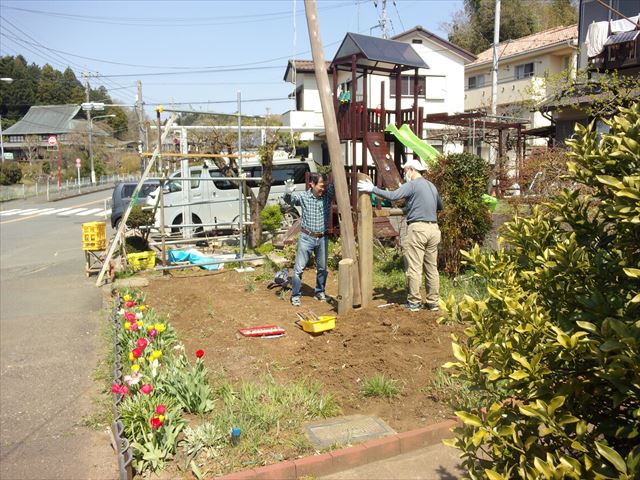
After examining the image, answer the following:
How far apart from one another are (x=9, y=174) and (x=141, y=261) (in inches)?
1428

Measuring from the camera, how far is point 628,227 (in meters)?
1.83

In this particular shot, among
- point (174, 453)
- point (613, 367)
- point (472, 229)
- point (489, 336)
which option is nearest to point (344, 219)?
point (472, 229)

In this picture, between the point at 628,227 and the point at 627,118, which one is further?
the point at 627,118

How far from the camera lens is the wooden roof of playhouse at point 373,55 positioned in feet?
34.5

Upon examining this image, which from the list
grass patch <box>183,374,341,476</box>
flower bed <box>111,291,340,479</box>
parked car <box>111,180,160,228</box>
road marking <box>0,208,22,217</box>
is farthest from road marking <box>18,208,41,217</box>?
grass patch <box>183,374,341,476</box>

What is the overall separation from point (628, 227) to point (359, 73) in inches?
416

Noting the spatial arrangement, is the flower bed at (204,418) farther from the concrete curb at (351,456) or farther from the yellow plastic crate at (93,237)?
the yellow plastic crate at (93,237)

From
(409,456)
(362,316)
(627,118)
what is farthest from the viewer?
(362,316)

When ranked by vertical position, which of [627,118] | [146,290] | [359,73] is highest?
[359,73]

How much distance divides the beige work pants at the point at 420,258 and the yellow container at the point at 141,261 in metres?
5.49

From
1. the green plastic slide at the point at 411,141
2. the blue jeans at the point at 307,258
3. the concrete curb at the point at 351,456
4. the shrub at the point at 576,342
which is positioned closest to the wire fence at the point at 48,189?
the green plastic slide at the point at 411,141

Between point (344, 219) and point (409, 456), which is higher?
point (344, 219)

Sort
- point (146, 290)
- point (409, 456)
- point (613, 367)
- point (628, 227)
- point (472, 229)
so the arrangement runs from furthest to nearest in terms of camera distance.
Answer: point (146, 290), point (472, 229), point (409, 456), point (628, 227), point (613, 367)

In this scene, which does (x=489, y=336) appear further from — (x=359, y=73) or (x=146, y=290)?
(x=359, y=73)
